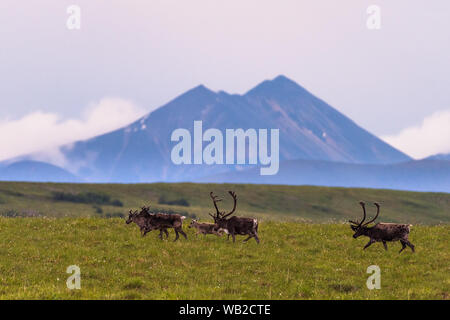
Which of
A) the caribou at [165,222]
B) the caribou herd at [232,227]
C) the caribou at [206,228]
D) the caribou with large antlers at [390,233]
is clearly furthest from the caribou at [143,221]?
the caribou with large antlers at [390,233]

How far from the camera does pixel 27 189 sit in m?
115

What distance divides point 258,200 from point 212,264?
99206mm

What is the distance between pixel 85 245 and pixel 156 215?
3.63 metres

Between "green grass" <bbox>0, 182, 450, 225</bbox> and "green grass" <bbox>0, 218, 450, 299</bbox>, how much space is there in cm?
7204

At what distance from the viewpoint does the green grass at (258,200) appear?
106 meters

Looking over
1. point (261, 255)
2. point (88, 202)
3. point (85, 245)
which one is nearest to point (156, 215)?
point (85, 245)

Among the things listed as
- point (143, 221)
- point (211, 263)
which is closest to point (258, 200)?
point (143, 221)

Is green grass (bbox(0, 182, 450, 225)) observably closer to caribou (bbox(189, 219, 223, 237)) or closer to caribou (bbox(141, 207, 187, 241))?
caribou (bbox(189, 219, 223, 237))

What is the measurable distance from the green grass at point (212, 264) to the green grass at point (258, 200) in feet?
236

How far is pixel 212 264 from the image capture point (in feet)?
74.7

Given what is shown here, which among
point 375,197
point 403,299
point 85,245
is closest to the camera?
point 403,299

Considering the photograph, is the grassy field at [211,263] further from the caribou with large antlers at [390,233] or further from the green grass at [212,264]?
the caribou with large antlers at [390,233]

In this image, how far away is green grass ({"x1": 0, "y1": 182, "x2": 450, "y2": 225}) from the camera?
106 m
